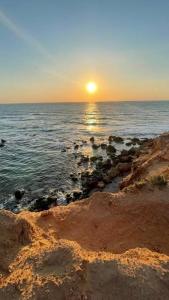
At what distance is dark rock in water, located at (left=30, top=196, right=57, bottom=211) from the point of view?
71.9ft

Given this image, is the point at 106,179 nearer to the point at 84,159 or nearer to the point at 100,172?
the point at 100,172

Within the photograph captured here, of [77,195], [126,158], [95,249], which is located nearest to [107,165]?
[126,158]

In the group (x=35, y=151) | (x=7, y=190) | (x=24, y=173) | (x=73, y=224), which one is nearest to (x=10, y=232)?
(x=73, y=224)

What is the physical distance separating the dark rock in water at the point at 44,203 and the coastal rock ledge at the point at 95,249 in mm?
7486

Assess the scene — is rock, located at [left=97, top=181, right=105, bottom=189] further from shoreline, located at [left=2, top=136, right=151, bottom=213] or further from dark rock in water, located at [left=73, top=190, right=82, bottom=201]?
dark rock in water, located at [left=73, top=190, right=82, bottom=201]

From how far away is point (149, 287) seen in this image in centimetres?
723

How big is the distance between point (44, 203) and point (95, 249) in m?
11.3

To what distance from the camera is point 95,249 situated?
11719mm

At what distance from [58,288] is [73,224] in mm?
6181

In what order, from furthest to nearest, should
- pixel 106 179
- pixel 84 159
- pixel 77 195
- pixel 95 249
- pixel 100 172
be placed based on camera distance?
pixel 84 159 → pixel 100 172 → pixel 106 179 → pixel 77 195 → pixel 95 249

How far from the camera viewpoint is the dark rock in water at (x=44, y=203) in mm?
21906

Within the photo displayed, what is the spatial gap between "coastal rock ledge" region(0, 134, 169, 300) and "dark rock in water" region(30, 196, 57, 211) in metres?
7.49

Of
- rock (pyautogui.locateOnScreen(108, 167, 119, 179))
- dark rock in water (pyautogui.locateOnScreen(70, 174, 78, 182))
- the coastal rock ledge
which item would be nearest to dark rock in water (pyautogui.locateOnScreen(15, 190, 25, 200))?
dark rock in water (pyautogui.locateOnScreen(70, 174, 78, 182))

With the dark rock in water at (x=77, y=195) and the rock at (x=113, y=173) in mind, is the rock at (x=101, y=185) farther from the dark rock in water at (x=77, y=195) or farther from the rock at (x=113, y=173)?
the dark rock in water at (x=77, y=195)
